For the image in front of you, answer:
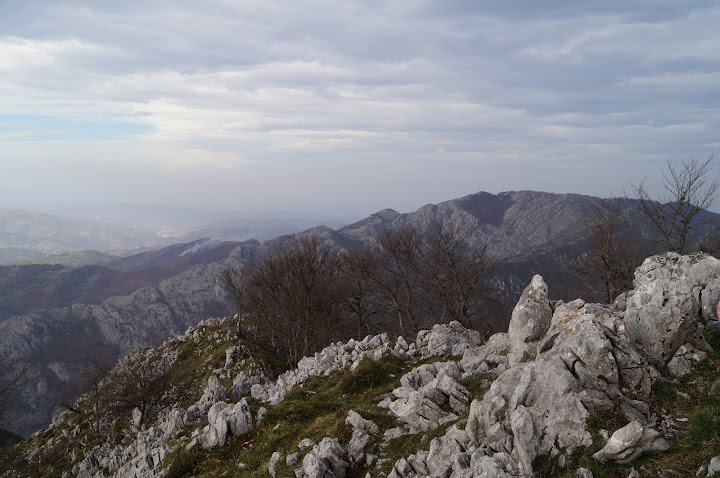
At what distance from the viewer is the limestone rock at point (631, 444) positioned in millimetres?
9789

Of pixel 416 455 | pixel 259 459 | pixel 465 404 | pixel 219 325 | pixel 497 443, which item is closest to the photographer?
pixel 497 443

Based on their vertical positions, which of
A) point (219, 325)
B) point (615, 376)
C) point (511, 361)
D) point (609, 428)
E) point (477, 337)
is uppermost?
point (615, 376)

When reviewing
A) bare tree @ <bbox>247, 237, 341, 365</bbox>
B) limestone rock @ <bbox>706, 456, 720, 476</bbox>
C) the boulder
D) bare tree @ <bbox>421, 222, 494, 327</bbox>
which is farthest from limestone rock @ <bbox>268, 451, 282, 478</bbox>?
bare tree @ <bbox>421, 222, 494, 327</bbox>

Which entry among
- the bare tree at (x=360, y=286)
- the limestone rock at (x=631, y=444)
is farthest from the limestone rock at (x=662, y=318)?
the bare tree at (x=360, y=286)

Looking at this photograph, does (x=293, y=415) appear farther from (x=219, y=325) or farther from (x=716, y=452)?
(x=219, y=325)

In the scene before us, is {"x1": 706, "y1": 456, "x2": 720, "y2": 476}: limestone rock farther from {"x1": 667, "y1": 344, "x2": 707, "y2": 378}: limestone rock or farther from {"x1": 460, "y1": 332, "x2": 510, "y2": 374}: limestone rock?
{"x1": 460, "y1": 332, "x2": 510, "y2": 374}: limestone rock

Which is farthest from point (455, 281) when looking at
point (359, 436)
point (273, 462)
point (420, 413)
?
point (273, 462)

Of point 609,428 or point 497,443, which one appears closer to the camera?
point 609,428

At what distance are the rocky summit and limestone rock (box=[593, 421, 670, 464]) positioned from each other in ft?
0.10

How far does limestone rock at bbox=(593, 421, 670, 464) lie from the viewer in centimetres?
979

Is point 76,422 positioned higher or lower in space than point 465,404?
lower

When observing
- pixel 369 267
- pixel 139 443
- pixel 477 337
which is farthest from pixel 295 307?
pixel 477 337

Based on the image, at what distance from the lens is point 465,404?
52.2 feet

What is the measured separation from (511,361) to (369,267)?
33.7 meters
